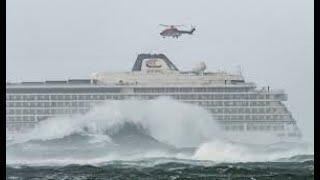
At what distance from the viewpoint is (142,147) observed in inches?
272

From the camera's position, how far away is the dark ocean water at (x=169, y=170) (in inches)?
225

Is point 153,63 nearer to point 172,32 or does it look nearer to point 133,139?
point 172,32

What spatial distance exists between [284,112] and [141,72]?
208cm

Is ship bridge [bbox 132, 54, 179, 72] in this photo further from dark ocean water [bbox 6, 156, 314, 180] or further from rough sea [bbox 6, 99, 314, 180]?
dark ocean water [bbox 6, 156, 314, 180]

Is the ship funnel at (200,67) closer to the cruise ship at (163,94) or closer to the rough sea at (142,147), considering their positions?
the cruise ship at (163,94)

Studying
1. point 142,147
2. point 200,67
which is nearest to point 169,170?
point 142,147

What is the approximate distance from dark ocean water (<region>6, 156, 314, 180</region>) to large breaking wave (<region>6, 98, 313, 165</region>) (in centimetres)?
A: 19

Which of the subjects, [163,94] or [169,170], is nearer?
[169,170]

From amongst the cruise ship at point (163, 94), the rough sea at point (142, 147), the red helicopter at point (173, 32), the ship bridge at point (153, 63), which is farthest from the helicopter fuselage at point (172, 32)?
the rough sea at point (142, 147)

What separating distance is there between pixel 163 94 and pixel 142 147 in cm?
102

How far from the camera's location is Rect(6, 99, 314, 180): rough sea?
6.44 m

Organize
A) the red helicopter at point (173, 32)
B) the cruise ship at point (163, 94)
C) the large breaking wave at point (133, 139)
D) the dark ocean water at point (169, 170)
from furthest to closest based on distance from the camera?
the cruise ship at point (163, 94) → the large breaking wave at point (133, 139) → the red helicopter at point (173, 32) → the dark ocean water at point (169, 170)
